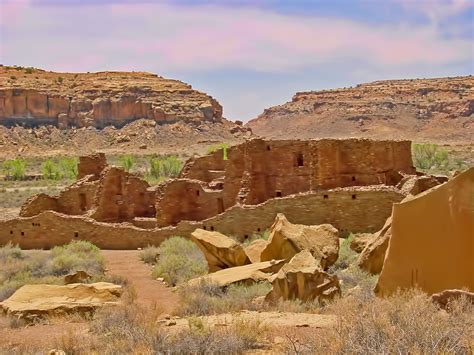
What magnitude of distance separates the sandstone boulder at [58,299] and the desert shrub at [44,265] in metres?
2.10

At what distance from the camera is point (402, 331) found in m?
6.03

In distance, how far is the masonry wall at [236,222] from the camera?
17031 millimetres

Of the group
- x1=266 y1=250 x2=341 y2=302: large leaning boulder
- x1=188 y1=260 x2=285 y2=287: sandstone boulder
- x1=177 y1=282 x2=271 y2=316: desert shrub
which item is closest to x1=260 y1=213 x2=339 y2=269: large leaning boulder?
x1=188 y1=260 x2=285 y2=287: sandstone boulder

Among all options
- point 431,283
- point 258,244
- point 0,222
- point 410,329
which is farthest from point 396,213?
point 0,222

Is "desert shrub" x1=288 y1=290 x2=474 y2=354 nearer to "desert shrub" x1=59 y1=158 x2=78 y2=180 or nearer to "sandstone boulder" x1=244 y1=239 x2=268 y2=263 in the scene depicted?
"sandstone boulder" x1=244 y1=239 x2=268 y2=263

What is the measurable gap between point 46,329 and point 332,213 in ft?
31.0

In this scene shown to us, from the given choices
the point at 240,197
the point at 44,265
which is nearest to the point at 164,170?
the point at 240,197

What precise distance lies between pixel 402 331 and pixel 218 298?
526 centimetres

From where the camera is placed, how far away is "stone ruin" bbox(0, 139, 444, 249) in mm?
17500

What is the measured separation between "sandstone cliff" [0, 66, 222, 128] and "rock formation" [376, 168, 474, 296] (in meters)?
81.6

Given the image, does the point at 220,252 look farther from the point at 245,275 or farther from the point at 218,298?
the point at 218,298

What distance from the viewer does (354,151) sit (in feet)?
63.4

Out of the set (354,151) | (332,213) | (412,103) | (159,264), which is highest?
(412,103)

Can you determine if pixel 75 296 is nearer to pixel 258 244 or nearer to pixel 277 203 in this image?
pixel 258 244
